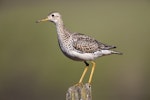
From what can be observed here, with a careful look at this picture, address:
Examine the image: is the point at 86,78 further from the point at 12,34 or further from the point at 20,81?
the point at 12,34

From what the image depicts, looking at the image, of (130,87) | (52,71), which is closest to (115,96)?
(130,87)

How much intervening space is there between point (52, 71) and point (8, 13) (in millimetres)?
6983

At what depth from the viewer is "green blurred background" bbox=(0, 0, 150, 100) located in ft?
64.6

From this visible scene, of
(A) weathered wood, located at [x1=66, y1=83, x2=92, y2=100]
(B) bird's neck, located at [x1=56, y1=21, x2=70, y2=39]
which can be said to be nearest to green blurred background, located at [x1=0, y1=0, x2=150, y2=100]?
(B) bird's neck, located at [x1=56, y1=21, x2=70, y2=39]

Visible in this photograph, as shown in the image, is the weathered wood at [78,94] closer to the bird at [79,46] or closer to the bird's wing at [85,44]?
the bird at [79,46]

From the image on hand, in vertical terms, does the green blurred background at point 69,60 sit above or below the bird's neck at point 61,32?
above

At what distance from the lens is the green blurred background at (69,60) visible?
19703 millimetres

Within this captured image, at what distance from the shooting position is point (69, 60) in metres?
20.8

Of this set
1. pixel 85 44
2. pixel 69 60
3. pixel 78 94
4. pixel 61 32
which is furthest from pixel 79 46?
pixel 69 60

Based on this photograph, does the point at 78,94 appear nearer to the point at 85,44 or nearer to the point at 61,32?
the point at 85,44

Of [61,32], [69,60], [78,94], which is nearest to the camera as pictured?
[78,94]

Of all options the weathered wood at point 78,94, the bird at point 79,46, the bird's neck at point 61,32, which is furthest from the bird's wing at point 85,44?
the weathered wood at point 78,94

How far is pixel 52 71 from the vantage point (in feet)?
67.1

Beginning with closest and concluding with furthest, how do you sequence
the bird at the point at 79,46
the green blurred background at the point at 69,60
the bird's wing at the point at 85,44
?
the bird at the point at 79,46 < the bird's wing at the point at 85,44 < the green blurred background at the point at 69,60
